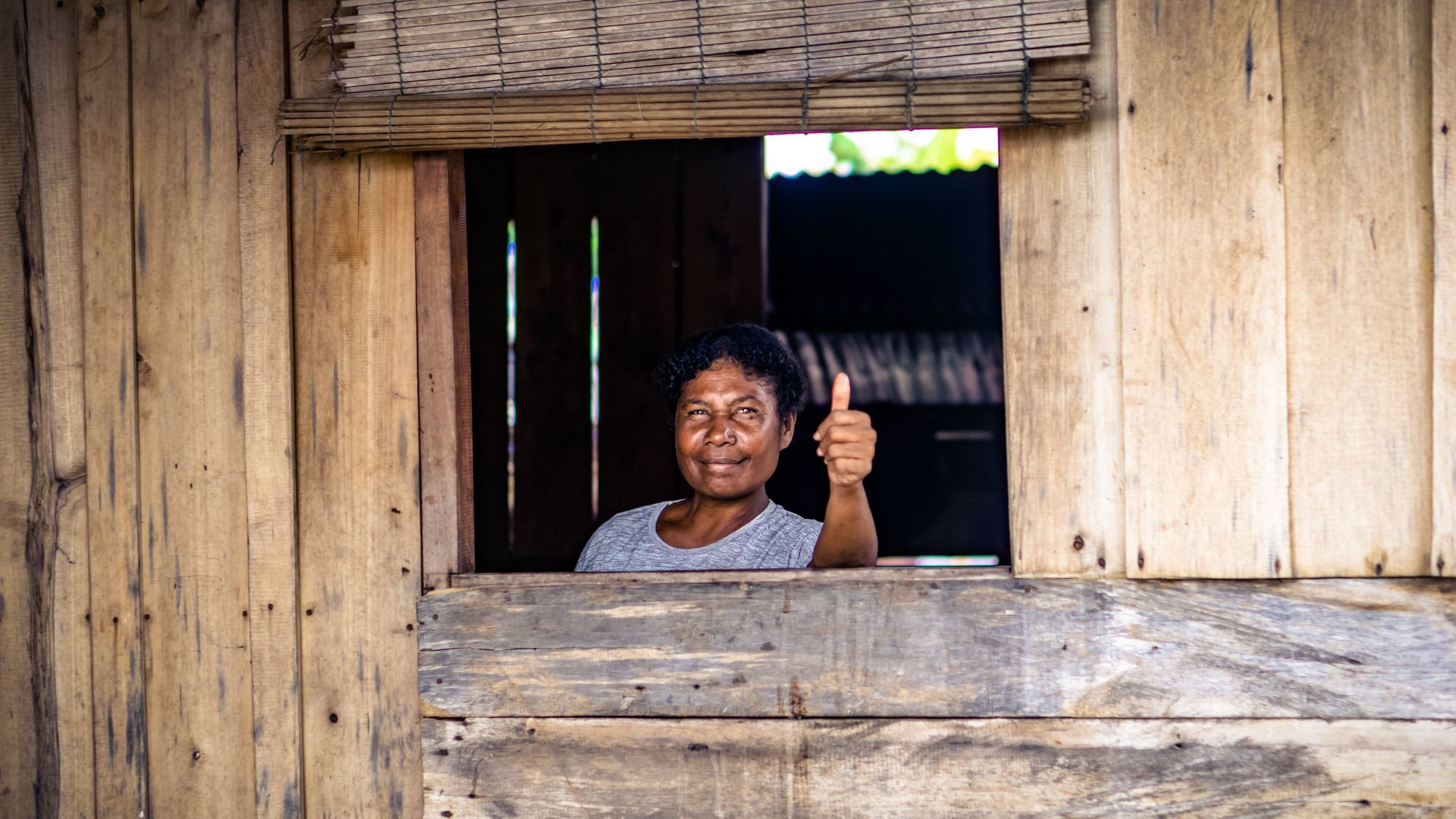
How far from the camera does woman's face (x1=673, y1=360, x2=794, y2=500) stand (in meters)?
3.05

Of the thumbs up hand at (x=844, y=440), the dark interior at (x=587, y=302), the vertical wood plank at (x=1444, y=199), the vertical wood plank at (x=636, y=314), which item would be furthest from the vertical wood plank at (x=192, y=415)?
the vertical wood plank at (x=636, y=314)

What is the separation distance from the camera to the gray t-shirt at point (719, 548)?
9.92ft

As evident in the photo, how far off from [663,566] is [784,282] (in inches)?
115

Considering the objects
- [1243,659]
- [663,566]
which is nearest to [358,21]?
[663,566]

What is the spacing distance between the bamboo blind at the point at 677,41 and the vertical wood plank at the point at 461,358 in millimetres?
218

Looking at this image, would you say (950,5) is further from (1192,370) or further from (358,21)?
(358,21)

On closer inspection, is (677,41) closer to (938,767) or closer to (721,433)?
(721,433)

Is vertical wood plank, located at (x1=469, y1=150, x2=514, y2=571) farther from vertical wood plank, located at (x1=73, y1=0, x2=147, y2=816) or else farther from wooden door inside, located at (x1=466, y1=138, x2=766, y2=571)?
vertical wood plank, located at (x1=73, y1=0, x2=147, y2=816)

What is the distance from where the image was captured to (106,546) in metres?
2.48

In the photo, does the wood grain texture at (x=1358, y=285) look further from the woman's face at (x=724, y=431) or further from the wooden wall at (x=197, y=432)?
the wooden wall at (x=197, y=432)

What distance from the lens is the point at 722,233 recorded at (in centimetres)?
516

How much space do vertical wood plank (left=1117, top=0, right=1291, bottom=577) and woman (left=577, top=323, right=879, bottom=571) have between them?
0.96 m

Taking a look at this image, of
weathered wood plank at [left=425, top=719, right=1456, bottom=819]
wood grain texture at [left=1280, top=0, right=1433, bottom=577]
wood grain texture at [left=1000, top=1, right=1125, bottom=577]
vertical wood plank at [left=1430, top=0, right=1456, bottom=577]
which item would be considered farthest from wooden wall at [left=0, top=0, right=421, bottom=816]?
vertical wood plank at [left=1430, top=0, right=1456, bottom=577]

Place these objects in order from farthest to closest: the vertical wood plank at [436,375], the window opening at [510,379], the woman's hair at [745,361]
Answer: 1. the window opening at [510,379]
2. the woman's hair at [745,361]
3. the vertical wood plank at [436,375]
